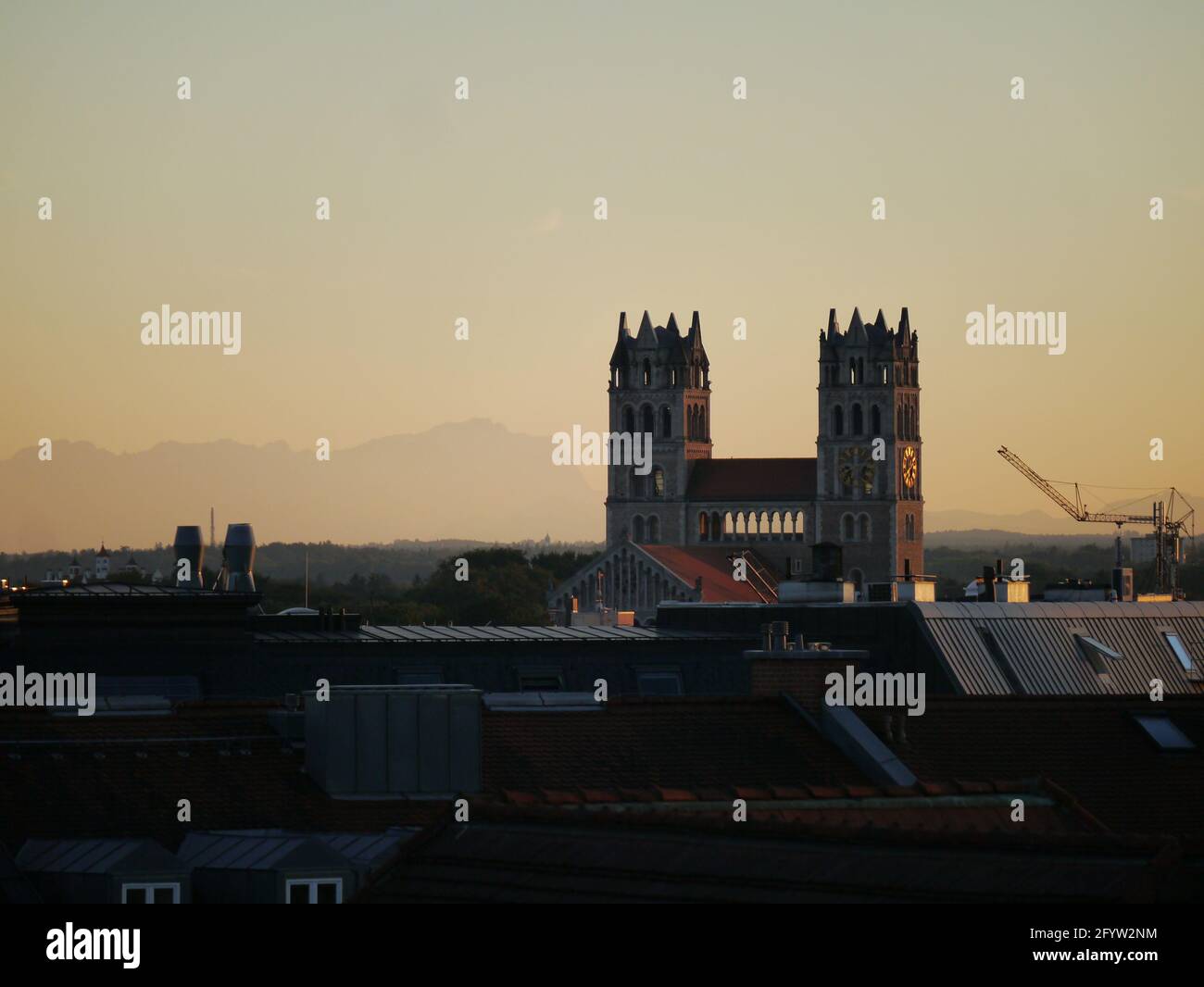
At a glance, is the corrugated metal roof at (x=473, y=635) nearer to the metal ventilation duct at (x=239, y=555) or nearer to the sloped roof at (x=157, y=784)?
the metal ventilation duct at (x=239, y=555)

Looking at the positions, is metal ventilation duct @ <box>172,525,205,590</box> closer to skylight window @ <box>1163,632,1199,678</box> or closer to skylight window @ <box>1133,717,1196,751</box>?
skylight window @ <box>1163,632,1199,678</box>

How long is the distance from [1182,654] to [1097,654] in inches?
170

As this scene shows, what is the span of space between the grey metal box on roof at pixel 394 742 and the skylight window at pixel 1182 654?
38.7 metres

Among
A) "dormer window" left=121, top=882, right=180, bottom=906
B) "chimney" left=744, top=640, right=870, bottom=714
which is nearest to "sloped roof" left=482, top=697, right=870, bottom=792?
"chimney" left=744, top=640, right=870, bottom=714

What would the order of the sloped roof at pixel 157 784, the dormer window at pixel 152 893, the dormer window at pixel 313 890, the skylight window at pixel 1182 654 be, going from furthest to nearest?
1. the skylight window at pixel 1182 654
2. the sloped roof at pixel 157 784
3. the dormer window at pixel 152 893
4. the dormer window at pixel 313 890

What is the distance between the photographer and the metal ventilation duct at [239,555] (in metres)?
77.0

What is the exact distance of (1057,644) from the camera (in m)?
74.8

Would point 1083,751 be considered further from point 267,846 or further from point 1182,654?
point 1182,654

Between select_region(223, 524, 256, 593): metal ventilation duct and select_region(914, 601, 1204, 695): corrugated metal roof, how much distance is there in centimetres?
1784

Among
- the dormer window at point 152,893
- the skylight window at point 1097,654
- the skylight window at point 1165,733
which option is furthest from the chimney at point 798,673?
the skylight window at point 1097,654

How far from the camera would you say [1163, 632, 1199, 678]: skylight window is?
Answer: 7712 cm
